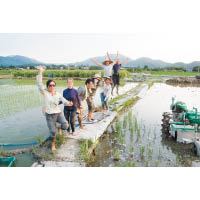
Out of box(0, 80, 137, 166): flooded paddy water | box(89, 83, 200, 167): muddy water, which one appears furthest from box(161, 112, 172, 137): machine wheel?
box(0, 80, 137, 166): flooded paddy water

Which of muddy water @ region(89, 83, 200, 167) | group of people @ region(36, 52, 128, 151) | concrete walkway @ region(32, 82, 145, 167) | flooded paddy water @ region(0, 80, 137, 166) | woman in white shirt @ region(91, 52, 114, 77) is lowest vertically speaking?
muddy water @ region(89, 83, 200, 167)

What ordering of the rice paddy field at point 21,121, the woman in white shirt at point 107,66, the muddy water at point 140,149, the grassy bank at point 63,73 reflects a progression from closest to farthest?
the muddy water at point 140,149 < the rice paddy field at point 21,121 < the woman in white shirt at point 107,66 < the grassy bank at point 63,73

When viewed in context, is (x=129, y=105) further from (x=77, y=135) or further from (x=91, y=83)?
(x=77, y=135)

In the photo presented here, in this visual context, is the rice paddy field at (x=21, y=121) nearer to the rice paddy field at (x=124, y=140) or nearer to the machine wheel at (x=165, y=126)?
the rice paddy field at (x=124, y=140)

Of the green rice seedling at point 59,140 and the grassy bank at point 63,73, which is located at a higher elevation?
the grassy bank at point 63,73

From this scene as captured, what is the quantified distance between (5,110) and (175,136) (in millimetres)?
6673

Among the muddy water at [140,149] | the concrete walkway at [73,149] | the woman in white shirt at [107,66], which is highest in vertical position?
the woman in white shirt at [107,66]

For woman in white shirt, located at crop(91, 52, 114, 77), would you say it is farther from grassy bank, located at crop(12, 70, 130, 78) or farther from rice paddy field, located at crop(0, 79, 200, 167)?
grassy bank, located at crop(12, 70, 130, 78)

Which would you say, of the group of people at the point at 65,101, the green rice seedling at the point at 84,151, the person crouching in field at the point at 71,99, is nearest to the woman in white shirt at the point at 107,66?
the group of people at the point at 65,101

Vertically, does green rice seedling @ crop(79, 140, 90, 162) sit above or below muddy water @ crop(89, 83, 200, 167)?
above

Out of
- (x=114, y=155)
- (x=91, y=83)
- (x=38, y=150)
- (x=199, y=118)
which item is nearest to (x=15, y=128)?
(x=38, y=150)

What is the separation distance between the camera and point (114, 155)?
14.1ft

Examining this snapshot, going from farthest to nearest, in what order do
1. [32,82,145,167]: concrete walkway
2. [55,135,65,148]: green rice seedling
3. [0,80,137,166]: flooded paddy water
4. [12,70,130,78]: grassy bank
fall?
[12,70,130,78]: grassy bank < [0,80,137,166]: flooded paddy water < [55,135,65,148]: green rice seedling < [32,82,145,167]: concrete walkway

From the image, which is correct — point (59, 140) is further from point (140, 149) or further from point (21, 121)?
point (21, 121)
